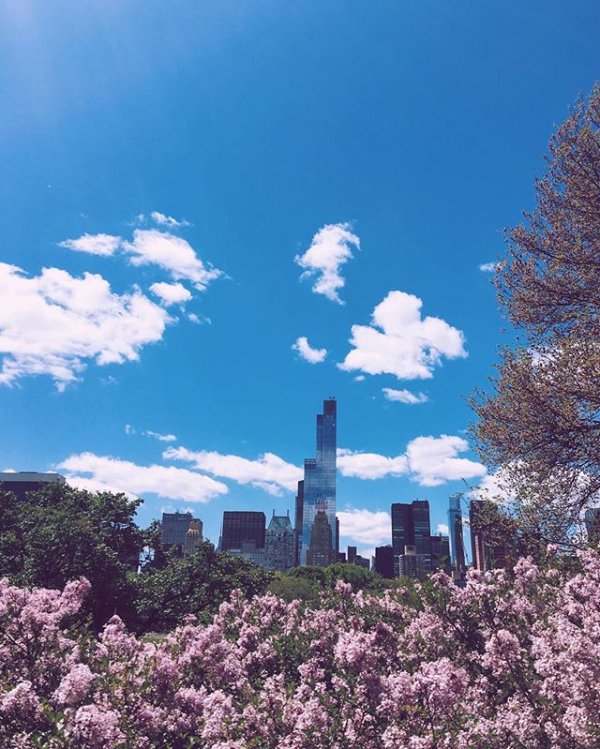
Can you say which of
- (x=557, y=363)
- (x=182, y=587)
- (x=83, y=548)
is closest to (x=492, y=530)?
(x=557, y=363)

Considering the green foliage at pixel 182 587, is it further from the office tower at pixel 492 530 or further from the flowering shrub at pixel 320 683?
the flowering shrub at pixel 320 683

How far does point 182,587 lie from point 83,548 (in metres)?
5.45

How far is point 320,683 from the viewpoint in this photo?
25.0 feet

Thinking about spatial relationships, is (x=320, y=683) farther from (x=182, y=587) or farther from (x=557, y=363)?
(x=182, y=587)

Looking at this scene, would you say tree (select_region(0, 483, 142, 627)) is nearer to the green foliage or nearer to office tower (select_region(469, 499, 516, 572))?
the green foliage

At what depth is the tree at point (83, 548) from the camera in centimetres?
2453

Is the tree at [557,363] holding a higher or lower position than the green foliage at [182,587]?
higher

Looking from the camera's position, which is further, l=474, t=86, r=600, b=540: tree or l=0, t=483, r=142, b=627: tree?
l=0, t=483, r=142, b=627: tree

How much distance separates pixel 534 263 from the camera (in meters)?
15.3

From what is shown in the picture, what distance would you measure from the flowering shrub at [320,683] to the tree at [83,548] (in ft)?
51.4

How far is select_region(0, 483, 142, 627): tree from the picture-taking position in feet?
80.5

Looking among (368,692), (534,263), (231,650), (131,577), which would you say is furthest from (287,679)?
(131,577)

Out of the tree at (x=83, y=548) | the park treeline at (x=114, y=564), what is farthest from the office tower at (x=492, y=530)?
the tree at (x=83, y=548)

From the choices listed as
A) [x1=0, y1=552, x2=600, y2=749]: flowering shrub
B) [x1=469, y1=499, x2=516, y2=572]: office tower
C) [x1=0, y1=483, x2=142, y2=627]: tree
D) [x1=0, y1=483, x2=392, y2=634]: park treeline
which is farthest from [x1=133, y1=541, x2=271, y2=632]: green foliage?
[x1=0, y1=552, x2=600, y2=749]: flowering shrub
